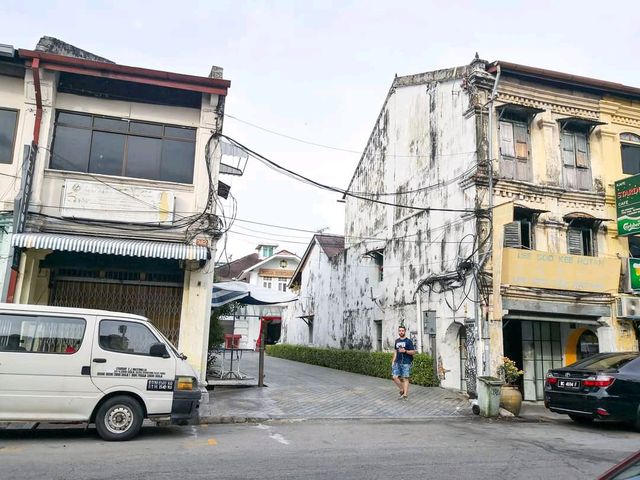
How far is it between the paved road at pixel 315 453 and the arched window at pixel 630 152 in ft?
35.1

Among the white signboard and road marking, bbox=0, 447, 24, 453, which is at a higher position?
the white signboard

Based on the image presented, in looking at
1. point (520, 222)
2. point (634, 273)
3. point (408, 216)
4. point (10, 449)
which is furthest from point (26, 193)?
point (634, 273)

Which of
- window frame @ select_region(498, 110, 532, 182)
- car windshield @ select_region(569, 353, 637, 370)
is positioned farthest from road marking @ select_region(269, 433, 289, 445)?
window frame @ select_region(498, 110, 532, 182)

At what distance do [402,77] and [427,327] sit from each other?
32.4 feet

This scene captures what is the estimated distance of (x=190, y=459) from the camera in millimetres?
6844

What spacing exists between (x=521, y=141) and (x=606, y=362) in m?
7.94

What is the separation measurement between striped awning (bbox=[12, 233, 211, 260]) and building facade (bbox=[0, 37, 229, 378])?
1.7 inches

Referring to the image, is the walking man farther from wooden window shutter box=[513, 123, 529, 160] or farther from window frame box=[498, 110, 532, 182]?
wooden window shutter box=[513, 123, 529, 160]

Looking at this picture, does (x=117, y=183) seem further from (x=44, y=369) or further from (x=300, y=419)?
(x=300, y=419)

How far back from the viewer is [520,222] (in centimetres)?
1622

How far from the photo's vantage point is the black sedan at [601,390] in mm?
10027

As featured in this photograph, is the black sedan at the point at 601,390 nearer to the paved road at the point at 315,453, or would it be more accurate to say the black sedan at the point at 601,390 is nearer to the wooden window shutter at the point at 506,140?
the paved road at the point at 315,453

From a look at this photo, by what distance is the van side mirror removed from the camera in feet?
27.7

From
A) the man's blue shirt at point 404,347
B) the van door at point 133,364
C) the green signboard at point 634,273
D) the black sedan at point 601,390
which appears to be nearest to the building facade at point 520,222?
the green signboard at point 634,273
